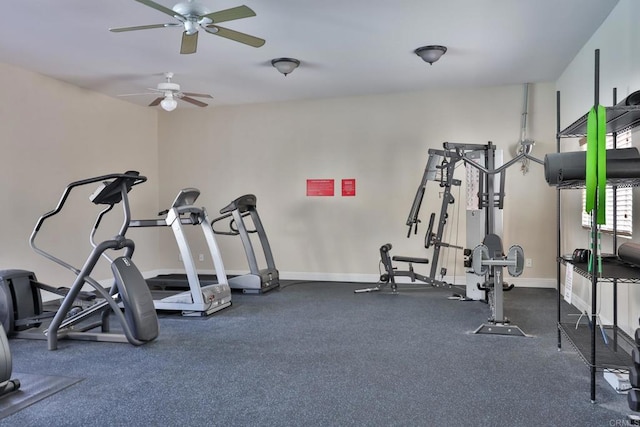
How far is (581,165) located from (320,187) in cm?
449

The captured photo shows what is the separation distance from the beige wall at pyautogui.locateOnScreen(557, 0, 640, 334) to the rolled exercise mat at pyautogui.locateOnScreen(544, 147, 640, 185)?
0.74 m

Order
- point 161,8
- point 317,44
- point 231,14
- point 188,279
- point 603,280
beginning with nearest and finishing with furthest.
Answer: point 603,280 → point 161,8 → point 231,14 → point 317,44 → point 188,279

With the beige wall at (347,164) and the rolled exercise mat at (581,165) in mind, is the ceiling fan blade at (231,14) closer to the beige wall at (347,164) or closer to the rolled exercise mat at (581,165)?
the rolled exercise mat at (581,165)

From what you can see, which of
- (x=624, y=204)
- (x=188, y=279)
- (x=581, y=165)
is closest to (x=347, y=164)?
(x=188, y=279)

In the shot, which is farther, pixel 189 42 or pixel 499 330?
pixel 499 330

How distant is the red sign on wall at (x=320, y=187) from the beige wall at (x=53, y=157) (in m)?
2.72

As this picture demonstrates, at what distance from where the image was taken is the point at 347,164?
6.78m

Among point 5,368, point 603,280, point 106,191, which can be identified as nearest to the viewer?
point 603,280

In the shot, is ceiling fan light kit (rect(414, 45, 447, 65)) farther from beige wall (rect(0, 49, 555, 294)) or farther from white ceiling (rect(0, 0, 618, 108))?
beige wall (rect(0, 49, 555, 294))

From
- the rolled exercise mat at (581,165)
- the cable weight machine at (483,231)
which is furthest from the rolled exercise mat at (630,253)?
the cable weight machine at (483,231)

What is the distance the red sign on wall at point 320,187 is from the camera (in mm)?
6848

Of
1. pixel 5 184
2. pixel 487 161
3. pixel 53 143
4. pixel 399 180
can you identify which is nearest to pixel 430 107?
pixel 399 180

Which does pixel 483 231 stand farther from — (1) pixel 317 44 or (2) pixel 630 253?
(1) pixel 317 44

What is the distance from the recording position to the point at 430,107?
253 inches
